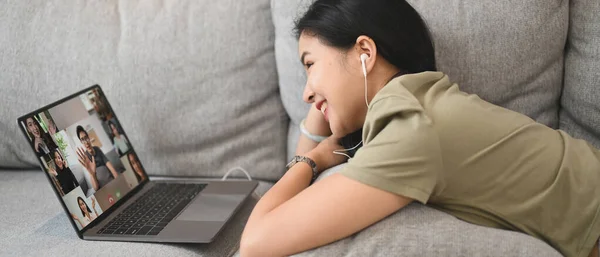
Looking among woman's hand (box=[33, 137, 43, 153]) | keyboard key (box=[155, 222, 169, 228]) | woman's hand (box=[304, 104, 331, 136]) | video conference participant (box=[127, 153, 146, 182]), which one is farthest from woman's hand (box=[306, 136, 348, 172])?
woman's hand (box=[33, 137, 43, 153])

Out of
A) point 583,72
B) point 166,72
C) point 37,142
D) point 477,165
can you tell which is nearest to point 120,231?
point 37,142

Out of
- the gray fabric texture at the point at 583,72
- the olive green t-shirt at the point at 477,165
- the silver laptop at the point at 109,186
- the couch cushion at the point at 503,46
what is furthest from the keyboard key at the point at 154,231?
the gray fabric texture at the point at 583,72

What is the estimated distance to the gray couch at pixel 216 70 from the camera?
126 centimetres

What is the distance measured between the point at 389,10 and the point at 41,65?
1.01 metres

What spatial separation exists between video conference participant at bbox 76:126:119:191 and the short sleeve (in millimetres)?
696

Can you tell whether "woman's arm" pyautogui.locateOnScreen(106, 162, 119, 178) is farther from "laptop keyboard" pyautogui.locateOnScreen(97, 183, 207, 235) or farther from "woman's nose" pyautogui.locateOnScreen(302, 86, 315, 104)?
"woman's nose" pyautogui.locateOnScreen(302, 86, 315, 104)

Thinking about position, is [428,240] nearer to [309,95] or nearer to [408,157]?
[408,157]

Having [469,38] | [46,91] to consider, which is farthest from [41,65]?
[469,38]

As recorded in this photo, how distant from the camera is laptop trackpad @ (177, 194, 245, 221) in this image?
121cm

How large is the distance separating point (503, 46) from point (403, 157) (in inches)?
22.9

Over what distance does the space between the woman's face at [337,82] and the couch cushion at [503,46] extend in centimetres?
29

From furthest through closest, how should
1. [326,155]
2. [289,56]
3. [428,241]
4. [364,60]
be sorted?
[289,56] → [326,155] → [364,60] → [428,241]

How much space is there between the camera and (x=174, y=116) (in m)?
1.49

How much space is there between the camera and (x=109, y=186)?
131cm
